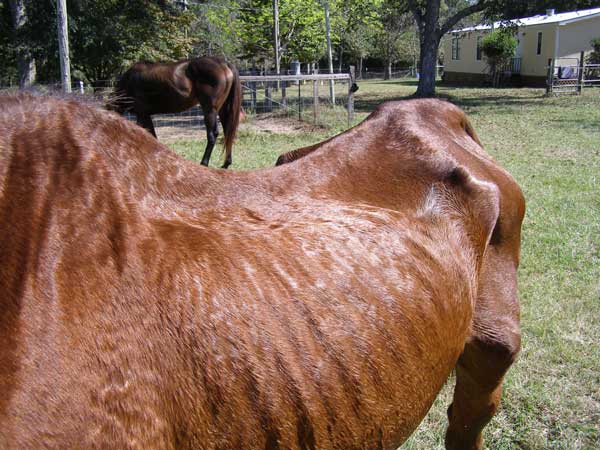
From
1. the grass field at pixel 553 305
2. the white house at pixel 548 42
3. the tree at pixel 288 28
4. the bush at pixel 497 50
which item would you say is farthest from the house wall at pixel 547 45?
the grass field at pixel 553 305

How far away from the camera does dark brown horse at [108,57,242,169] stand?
916cm

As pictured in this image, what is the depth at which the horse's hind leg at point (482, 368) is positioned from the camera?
1.84 meters

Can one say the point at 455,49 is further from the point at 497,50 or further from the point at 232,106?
the point at 232,106

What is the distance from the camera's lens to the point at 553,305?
3605mm

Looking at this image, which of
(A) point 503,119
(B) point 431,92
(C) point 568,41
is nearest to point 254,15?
(B) point 431,92

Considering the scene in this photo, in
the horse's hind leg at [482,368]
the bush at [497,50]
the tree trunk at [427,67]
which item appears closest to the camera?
the horse's hind leg at [482,368]

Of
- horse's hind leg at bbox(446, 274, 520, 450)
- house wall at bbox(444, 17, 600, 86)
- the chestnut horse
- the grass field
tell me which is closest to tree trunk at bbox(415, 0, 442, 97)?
house wall at bbox(444, 17, 600, 86)

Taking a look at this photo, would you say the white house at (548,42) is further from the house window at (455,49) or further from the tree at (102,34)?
the tree at (102,34)

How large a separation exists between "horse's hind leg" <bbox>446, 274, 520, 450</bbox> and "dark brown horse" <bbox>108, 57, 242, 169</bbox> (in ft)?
24.3

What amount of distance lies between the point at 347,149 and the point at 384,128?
0.22 m

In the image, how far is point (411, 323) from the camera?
1.43 m

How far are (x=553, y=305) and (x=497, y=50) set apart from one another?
26.1m

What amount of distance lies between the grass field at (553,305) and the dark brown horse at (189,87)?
804mm

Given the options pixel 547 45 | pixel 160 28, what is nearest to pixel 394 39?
pixel 547 45
